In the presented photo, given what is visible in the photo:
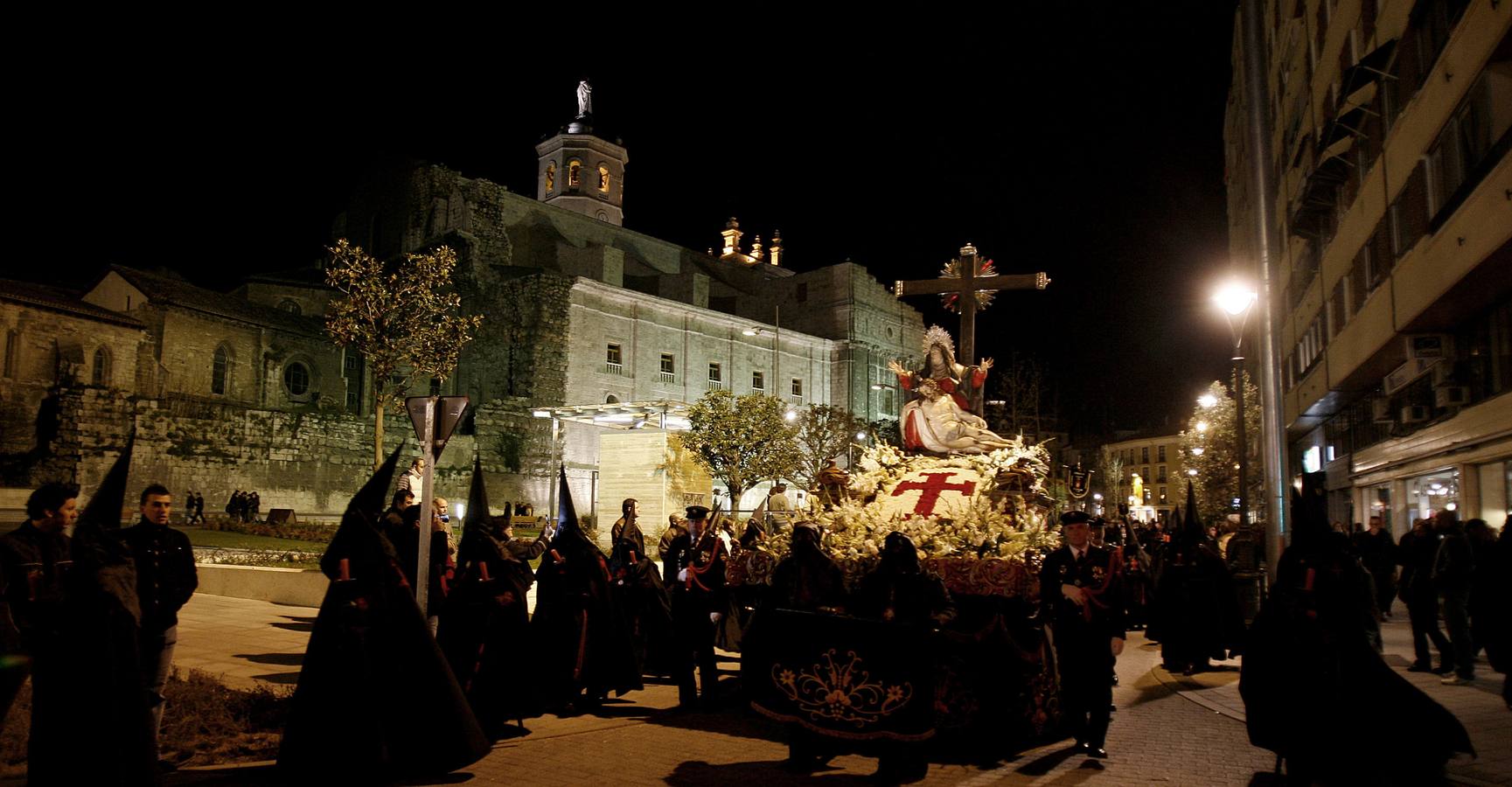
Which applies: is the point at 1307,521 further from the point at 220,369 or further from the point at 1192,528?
the point at 220,369

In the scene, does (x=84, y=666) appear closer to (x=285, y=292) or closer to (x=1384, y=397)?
(x=1384, y=397)

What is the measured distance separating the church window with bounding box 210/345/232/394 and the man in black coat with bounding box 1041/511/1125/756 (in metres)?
46.7

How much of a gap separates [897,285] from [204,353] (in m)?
42.8

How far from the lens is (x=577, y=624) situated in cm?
877

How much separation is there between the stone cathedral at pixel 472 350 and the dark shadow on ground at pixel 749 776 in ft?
87.1

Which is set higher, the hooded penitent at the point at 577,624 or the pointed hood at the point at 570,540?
the pointed hood at the point at 570,540

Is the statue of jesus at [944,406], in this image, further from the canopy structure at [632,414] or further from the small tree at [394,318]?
the canopy structure at [632,414]

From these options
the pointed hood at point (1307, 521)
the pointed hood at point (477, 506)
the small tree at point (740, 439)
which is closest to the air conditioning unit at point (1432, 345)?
the pointed hood at point (1307, 521)

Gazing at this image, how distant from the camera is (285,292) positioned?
51719 millimetres

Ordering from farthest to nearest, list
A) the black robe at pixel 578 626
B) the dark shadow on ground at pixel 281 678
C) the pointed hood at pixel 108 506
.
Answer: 1. the dark shadow on ground at pixel 281 678
2. the black robe at pixel 578 626
3. the pointed hood at pixel 108 506

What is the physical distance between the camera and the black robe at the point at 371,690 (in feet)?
19.0

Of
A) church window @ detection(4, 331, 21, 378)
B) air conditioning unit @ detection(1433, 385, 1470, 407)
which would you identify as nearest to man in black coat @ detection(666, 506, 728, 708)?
air conditioning unit @ detection(1433, 385, 1470, 407)

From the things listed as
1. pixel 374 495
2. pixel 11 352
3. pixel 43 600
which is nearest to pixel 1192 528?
Result: pixel 374 495

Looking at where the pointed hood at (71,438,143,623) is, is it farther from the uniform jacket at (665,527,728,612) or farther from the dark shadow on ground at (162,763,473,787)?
the uniform jacket at (665,527,728,612)
